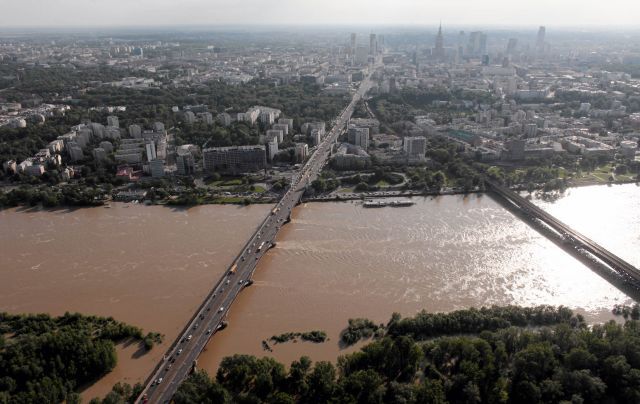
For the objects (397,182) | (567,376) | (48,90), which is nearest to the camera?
(567,376)

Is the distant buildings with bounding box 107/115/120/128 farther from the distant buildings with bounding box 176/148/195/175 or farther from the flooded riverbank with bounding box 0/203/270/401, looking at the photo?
the flooded riverbank with bounding box 0/203/270/401

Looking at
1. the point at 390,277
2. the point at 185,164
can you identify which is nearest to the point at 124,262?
the point at 390,277

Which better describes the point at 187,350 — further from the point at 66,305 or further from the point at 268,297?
the point at 66,305

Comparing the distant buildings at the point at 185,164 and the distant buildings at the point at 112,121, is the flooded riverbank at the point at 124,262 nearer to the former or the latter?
the distant buildings at the point at 185,164

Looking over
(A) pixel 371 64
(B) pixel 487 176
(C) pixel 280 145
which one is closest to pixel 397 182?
(B) pixel 487 176

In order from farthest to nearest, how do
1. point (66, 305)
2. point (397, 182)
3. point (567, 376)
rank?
point (397, 182) < point (66, 305) < point (567, 376)

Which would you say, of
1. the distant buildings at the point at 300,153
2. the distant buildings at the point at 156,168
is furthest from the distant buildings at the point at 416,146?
the distant buildings at the point at 156,168
